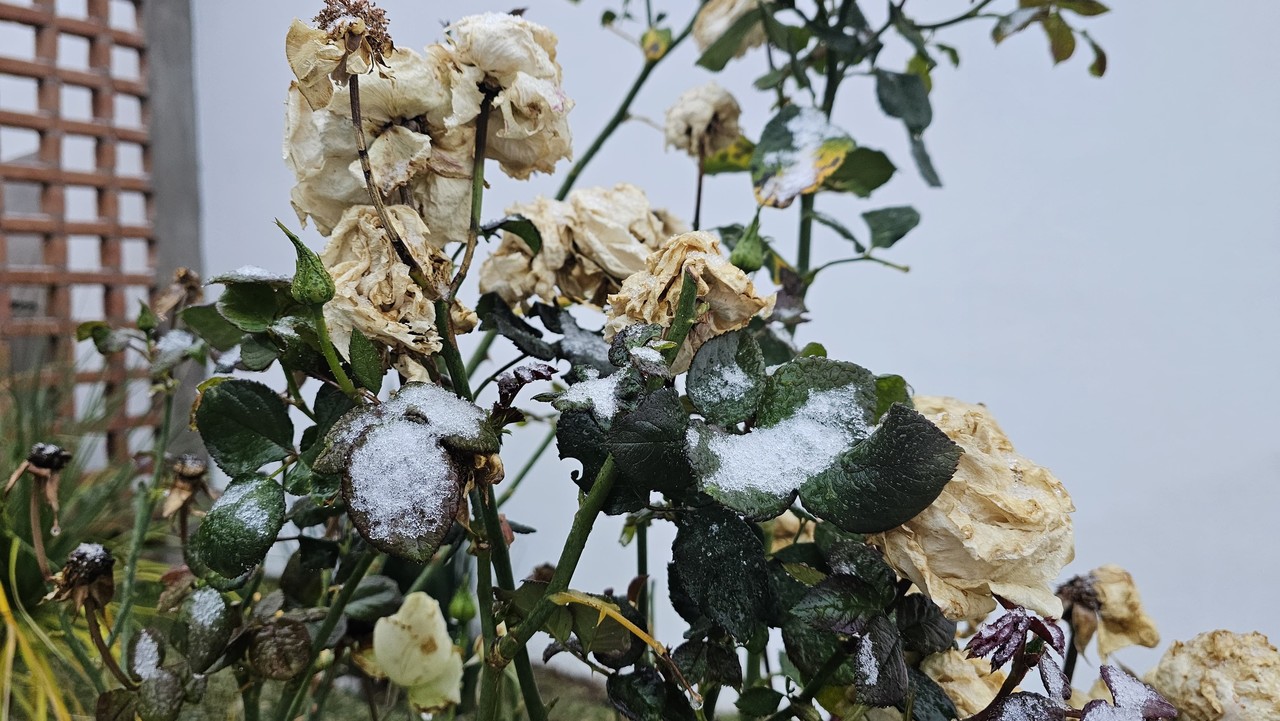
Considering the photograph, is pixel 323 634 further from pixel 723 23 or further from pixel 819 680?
pixel 723 23

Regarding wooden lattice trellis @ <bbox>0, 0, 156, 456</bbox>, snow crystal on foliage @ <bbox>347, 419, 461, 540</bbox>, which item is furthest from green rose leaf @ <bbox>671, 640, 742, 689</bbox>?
wooden lattice trellis @ <bbox>0, 0, 156, 456</bbox>

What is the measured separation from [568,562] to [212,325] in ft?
0.58

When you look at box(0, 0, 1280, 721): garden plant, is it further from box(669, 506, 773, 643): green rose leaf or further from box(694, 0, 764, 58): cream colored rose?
box(694, 0, 764, 58): cream colored rose

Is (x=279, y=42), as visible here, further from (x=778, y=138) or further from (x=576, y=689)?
(x=778, y=138)

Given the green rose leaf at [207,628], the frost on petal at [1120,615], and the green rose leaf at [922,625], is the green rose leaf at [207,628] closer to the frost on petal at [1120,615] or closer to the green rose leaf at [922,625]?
the green rose leaf at [922,625]

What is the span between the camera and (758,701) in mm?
269

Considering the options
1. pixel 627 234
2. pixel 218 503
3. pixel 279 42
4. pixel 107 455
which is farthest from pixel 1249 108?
pixel 107 455

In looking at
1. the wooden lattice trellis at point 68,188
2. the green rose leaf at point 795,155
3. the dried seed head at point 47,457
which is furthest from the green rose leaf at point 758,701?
the wooden lattice trellis at point 68,188

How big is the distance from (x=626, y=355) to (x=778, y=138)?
0.24 metres

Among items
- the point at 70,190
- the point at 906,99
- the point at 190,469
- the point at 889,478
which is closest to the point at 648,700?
the point at 889,478

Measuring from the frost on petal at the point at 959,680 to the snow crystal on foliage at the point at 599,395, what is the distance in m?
0.14

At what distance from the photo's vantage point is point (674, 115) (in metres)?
0.49

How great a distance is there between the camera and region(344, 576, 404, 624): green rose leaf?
34 cm

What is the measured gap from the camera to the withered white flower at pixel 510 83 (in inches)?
9.5
